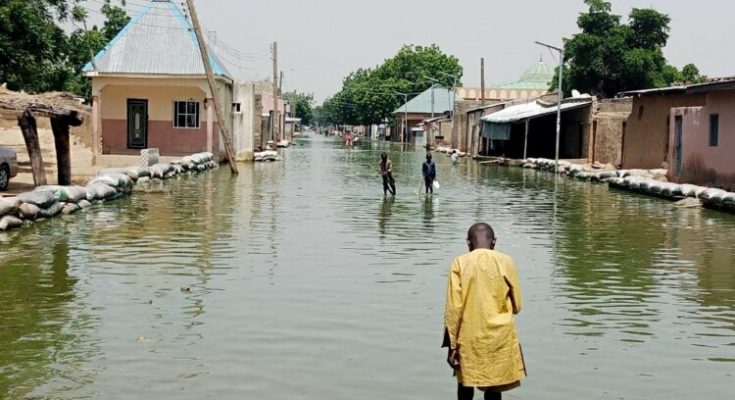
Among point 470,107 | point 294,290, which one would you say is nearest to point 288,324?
point 294,290

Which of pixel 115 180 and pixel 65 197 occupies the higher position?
pixel 115 180

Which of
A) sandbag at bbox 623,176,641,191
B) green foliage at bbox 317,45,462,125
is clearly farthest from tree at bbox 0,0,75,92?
green foliage at bbox 317,45,462,125

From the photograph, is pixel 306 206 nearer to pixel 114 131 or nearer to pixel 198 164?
pixel 198 164

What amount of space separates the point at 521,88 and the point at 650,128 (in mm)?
65844

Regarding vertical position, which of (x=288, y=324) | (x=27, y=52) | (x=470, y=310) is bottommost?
(x=288, y=324)

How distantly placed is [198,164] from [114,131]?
27.4 ft

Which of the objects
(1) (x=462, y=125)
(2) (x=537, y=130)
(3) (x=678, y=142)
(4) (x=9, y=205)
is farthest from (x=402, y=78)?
(4) (x=9, y=205)

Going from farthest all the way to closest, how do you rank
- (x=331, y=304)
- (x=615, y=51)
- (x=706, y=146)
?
(x=615, y=51)
(x=706, y=146)
(x=331, y=304)

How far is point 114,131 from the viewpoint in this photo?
42.0 m

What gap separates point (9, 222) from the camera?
16438 millimetres

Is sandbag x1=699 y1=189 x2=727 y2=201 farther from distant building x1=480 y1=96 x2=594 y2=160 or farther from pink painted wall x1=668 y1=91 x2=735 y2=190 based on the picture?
distant building x1=480 y1=96 x2=594 y2=160

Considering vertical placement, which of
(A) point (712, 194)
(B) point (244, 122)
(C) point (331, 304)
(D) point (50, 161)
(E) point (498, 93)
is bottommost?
(C) point (331, 304)

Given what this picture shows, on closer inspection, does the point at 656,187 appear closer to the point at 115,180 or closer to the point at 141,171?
the point at 115,180

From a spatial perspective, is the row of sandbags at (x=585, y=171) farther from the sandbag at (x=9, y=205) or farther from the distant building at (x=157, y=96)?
the sandbag at (x=9, y=205)
